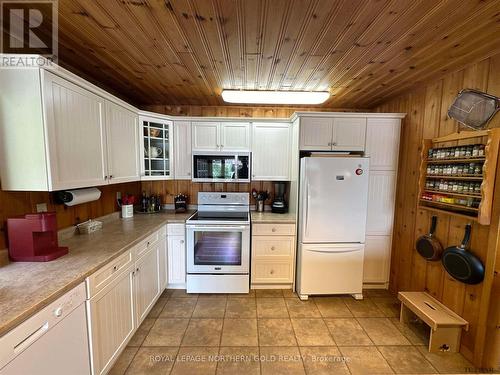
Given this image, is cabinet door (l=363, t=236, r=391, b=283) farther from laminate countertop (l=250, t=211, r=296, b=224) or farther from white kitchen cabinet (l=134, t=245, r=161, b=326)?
white kitchen cabinet (l=134, t=245, r=161, b=326)

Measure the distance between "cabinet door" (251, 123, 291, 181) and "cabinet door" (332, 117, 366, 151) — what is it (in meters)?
0.65

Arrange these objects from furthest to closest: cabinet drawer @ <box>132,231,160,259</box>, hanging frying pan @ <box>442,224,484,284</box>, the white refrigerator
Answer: the white refrigerator
cabinet drawer @ <box>132,231,160,259</box>
hanging frying pan @ <box>442,224,484,284</box>

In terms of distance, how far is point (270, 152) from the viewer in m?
3.10

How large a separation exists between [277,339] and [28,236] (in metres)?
2.12

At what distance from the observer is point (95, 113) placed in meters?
1.89

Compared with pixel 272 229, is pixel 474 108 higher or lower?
higher

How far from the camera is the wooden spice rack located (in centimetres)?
162

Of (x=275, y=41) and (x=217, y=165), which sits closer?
(x=275, y=41)

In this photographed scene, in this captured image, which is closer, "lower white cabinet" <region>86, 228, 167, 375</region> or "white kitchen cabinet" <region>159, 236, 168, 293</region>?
"lower white cabinet" <region>86, 228, 167, 375</region>

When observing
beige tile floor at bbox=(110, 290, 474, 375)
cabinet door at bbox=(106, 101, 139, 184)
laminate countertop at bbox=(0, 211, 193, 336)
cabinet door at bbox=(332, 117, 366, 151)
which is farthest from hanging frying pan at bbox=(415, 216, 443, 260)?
cabinet door at bbox=(106, 101, 139, 184)

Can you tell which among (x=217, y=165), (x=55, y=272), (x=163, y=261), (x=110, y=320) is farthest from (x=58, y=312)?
(x=217, y=165)

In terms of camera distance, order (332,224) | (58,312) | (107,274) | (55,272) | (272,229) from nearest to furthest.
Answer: (58,312), (55,272), (107,274), (332,224), (272,229)

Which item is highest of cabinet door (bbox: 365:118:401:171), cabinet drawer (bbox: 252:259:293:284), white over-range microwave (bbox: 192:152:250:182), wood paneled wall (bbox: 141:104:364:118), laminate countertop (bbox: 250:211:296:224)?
wood paneled wall (bbox: 141:104:364:118)

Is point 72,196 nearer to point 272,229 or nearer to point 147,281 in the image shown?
point 147,281
